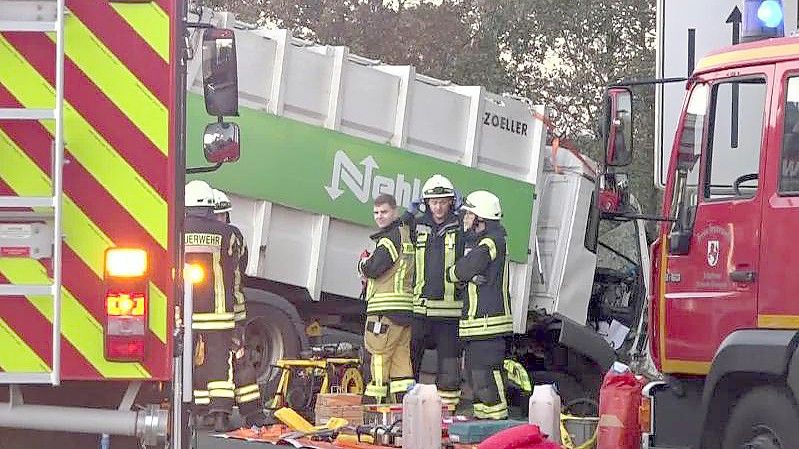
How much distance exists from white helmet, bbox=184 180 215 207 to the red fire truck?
384cm

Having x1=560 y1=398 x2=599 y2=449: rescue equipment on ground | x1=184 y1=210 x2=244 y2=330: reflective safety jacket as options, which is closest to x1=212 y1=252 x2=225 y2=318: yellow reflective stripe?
x1=184 y1=210 x2=244 y2=330: reflective safety jacket

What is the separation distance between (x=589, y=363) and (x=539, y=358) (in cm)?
74

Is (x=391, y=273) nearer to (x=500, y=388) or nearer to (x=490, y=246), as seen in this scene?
(x=490, y=246)

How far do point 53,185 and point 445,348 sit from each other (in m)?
7.10

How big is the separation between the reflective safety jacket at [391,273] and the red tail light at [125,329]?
6.41 metres

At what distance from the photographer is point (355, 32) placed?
27.5 meters

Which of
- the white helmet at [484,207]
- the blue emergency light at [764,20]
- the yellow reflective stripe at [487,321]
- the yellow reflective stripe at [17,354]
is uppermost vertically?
the blue emergency light at [764,20]

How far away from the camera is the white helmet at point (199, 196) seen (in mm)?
10578

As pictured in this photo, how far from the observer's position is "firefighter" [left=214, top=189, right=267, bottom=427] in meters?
10.7

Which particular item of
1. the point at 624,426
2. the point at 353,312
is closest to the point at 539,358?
the point at 353,312

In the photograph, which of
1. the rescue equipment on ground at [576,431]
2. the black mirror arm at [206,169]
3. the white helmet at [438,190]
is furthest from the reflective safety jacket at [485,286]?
the black mirror arm at [206,169]

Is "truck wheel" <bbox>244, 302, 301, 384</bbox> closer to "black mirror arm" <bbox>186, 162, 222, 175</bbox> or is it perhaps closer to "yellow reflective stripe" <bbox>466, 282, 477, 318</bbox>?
"yellow reflective stripe" <bbox>466, 282, 477, 318</bbox>

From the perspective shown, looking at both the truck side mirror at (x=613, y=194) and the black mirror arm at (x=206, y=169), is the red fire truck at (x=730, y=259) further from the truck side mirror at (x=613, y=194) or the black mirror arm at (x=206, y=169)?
the black mirror arm at (x=206, y=169)

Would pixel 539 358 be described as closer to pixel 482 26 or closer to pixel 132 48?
pixel 132 48
